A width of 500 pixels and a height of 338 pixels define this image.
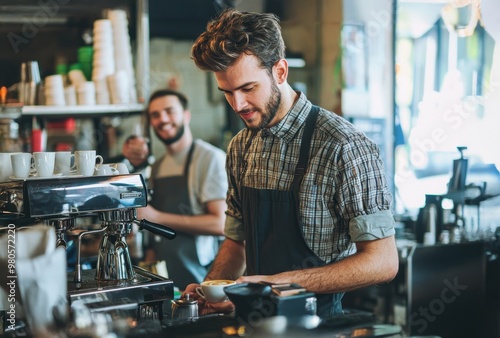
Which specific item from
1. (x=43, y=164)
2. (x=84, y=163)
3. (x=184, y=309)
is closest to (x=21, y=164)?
(x=43, y=164)

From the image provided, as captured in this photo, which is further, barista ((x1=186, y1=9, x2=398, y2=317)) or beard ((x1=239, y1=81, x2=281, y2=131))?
beard ((x1=239, y1=81, x2=281, y2=131))

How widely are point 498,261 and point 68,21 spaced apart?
3.20 m

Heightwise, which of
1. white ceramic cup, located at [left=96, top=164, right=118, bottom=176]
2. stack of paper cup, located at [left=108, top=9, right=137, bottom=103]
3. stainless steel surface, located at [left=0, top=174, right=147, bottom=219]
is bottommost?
stainless steel surface, located at [left=0, top=174, right=147, bottom=219]

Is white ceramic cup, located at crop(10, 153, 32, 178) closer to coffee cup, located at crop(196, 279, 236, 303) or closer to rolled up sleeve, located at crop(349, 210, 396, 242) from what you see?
coffee cup, located at crop(196, 279, 236, 303)

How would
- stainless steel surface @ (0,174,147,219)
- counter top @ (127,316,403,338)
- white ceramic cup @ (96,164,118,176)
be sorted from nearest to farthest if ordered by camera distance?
counter top @ (127,316,403,338), stainless steel surface @ (0,174,147,219), white ceramic cup @ (96,164,118,176)

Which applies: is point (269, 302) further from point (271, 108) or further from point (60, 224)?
point (271, 108)

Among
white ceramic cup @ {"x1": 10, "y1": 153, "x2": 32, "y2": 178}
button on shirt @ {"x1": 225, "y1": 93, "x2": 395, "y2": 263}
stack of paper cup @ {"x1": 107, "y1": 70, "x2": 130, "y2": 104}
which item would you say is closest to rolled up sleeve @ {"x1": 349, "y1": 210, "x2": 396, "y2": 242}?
button on shirt @ {"x1": 225, "y1": 93, "x2": 395, "y2": 263}

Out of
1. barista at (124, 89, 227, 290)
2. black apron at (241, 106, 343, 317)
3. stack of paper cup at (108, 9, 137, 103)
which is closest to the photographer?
black apron at (241, 106, 343, 317)

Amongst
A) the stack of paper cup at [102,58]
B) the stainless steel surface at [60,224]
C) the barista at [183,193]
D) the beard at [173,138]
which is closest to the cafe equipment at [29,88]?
the stack of paper cup at [102,58]

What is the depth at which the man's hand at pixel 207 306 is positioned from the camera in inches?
80.7

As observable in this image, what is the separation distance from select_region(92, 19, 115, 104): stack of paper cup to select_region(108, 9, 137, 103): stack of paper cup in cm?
4

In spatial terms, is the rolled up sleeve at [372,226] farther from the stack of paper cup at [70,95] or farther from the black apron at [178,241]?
the stack of paper cup at [70,95]

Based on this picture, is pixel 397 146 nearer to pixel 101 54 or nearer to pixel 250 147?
pixel 101 54

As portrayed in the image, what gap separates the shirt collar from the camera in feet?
8.26
